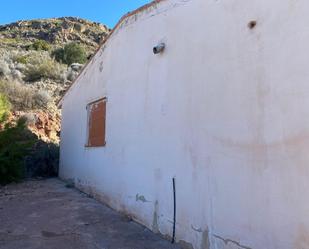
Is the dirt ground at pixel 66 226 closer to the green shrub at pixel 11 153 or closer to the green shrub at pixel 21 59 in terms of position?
the green shrub at pixel 11 153

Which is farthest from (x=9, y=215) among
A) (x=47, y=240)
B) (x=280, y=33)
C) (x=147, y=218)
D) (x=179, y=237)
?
(x=280, y=33)

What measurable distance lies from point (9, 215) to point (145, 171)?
3.20 metres

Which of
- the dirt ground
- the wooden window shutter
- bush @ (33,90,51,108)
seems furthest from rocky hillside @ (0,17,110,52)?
the dirt ground

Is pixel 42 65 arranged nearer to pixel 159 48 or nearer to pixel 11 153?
pixel 11 153

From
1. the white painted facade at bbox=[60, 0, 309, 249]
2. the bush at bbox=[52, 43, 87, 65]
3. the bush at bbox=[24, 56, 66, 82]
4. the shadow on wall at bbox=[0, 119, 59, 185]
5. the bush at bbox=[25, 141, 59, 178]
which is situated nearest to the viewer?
the white painted facade at bbox=[60, 0, 309, 249]

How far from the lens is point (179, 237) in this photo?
591 cm

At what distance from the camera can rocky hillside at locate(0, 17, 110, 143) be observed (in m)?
20.1

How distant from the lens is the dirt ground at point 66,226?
613 cm

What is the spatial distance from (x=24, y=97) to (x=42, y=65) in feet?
19.7

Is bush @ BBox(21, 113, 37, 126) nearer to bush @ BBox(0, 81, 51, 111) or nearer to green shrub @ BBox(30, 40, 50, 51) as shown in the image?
bush @ BBox(0, 81, 51, 111)

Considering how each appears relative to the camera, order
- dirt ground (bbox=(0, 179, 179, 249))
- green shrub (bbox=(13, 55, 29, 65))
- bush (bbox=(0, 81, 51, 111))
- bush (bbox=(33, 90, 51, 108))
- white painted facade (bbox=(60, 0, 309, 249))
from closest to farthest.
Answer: white painted facade (bbox=(60, 0, 309, 249)), dirt ground (bbox=(0, 179, 179, 249)), bush (bbox=(0, 81, 51, 111)), bush (bbox=(33, 90, 51, 108)), green shrub (bbox=(13, 55, 29, 65))

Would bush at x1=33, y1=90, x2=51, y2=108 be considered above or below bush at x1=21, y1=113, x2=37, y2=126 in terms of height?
above

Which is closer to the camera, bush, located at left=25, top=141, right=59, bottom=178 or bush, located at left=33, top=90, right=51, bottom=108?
bush, located at left=25, top=141, right=59, bottom=178

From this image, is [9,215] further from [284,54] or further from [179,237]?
[284,54]
